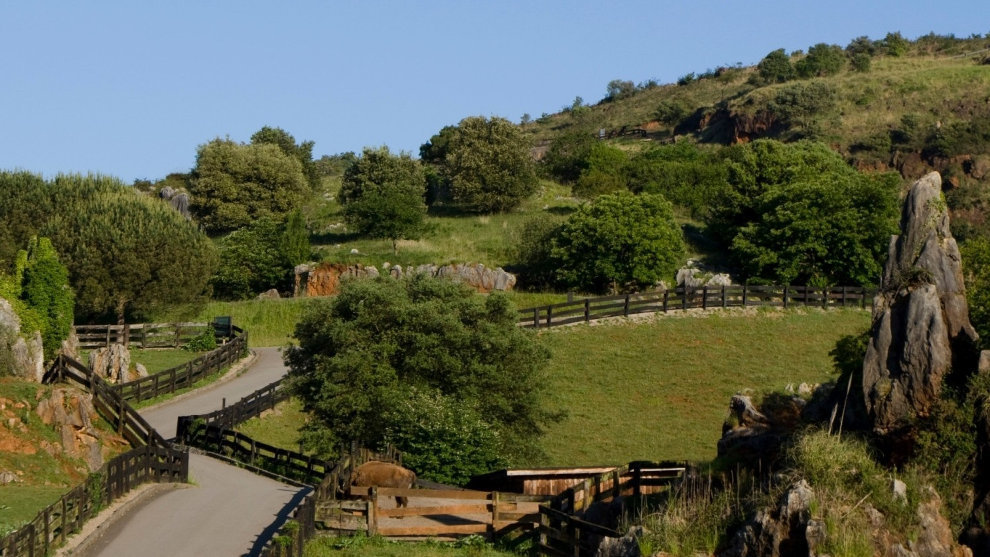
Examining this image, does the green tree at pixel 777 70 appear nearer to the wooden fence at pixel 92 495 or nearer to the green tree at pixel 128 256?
the green tree at pixel 128 256

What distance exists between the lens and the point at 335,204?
113m

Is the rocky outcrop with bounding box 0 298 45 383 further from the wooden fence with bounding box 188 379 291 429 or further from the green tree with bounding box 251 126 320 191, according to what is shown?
the green tree with bounding box 251 126 320 191

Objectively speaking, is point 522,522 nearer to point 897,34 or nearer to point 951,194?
point 951,194

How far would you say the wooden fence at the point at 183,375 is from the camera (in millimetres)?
50125

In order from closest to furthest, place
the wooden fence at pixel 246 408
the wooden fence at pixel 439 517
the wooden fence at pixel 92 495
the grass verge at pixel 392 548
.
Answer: the wooden fence at pixel 92 495
the grass verge at pixel 392 548
the wooden fence at pixel 439 517
the wooden fence at pixel 246 408

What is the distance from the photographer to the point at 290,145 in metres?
124

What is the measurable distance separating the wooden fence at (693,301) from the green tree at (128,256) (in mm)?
20486

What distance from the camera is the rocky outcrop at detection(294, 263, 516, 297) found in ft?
251

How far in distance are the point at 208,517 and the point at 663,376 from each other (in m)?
28.3

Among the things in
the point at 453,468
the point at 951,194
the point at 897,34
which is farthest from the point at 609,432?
the point at 897,34

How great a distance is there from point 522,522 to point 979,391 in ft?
31.5

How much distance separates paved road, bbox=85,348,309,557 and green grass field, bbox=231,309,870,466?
842cm

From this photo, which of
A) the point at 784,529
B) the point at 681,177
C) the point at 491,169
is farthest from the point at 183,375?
the point at 681,177

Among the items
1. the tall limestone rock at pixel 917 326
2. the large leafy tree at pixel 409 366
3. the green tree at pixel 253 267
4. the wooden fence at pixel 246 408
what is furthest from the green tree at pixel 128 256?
the tall limestone rock at pixel 917 326
